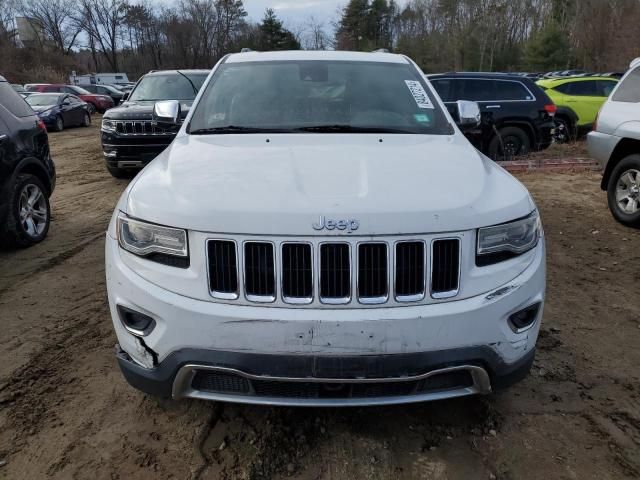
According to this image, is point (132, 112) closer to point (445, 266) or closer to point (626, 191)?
point (626, 191)

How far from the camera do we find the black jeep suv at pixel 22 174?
532 centimetres

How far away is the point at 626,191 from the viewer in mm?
6273

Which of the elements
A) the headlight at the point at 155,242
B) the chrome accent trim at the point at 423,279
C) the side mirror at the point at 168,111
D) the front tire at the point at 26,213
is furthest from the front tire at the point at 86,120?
the chrome accent trim at the point at 423,279

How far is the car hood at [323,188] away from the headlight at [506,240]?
43 millimetres

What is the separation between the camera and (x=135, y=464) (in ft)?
7.98

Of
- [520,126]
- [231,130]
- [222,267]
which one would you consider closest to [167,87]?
[520,126]

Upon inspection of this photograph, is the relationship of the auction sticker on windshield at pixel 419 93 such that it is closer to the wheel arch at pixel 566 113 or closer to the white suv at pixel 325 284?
the white suv at pixel 325 284

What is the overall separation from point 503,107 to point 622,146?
455 cm

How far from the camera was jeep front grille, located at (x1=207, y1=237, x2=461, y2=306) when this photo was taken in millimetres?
2137

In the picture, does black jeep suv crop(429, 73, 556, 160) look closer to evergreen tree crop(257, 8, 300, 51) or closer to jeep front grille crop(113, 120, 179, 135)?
jeep front grille crop(113, 120, 179, 135)

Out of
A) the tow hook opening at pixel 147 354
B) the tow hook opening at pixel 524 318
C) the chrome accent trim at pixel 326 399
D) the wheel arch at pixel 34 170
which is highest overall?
the wheel arch at pixel 34 170

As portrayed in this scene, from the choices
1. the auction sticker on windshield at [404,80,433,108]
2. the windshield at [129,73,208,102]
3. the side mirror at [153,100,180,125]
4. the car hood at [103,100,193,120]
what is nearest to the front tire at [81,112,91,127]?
the windshield at [129,73,208,102]

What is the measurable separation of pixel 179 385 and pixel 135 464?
507 mm

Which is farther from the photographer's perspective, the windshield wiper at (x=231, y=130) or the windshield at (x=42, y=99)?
the windshield at (x=42, y=99)
